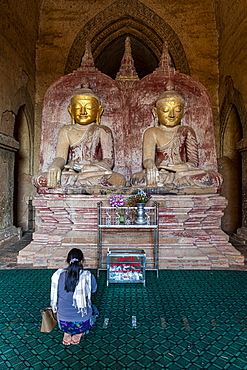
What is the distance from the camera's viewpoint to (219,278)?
297 centimetres

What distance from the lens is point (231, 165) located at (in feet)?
21.1

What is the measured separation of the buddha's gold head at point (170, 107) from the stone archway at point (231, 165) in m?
2.16

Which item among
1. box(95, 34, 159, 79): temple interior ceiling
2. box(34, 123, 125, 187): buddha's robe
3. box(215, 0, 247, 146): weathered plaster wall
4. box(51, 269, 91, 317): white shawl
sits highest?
box(95, 34, 159, 79): temple interior ceiling

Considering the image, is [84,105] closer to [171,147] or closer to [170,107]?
[170,107]

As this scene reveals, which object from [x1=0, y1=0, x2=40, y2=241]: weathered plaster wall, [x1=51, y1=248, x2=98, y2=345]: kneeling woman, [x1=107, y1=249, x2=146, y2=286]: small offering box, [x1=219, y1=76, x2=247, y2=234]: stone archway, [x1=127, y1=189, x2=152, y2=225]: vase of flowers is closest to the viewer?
[x1=51, y1=248, x2=98, y2=345]: kneeling woman

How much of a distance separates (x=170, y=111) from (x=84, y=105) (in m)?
1.43

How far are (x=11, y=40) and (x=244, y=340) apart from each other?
19.3 ft

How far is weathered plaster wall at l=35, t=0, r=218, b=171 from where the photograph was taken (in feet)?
22.4

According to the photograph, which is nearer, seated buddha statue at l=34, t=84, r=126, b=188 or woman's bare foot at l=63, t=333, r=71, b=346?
woman's bare foot at l=63, t=333, r=71, b=346

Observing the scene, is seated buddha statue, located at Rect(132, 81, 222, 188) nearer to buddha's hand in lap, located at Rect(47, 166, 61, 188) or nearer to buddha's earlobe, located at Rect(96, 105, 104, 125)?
buddha's earlobe, located at Rect(96, 105, 104, 125)

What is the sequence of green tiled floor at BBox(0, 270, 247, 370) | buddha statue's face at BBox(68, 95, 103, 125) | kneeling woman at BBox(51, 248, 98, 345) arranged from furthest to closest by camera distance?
buddha statue's face at BBox(68, 95, 103, 125) < kneeling woman at BBox(51, 248, 98, 345) < green tiled floor at BBox(0, 270, 247, 370)

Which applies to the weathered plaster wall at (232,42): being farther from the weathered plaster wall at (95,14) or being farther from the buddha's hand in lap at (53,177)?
the buddha's hand in lap at (53,177)

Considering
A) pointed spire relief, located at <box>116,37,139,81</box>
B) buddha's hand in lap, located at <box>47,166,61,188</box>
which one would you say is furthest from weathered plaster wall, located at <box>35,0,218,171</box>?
buddha's hand in lap, located at <box>47,166,61,188</box>

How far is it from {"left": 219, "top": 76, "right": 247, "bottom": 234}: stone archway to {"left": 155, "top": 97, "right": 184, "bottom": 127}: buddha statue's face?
85.5 inches
